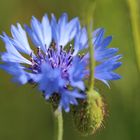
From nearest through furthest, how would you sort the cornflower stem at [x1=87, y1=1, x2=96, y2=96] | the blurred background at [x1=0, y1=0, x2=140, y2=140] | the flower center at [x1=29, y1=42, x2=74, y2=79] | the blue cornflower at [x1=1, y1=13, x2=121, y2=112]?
1. the cornflower stem at [x1=87, y1=1, x2=96, y2=96]
2. the blue cornflower at [x1=1, y1=13, x2=121, y2=112]
3. the flower center at [x1=29, y1=42, x2=74, y2=79]
4. the blurred background at [x1=0, y1=0, x2=140, y2=140]

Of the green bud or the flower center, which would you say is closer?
the green bud

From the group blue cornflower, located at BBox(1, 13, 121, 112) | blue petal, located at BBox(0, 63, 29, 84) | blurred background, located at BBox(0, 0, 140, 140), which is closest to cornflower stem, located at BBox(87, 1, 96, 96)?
blue cornflower, located at BBox(1, 13, 121, 112)

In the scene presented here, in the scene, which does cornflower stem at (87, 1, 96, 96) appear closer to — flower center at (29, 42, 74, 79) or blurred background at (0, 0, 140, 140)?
flower center at (29, 42, 74, 79)

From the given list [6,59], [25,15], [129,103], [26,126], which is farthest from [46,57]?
[25,15]

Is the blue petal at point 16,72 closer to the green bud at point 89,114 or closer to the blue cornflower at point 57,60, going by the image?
the blue cornflower at point 57,60

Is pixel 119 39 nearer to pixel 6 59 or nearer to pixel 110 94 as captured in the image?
pixel 110 94

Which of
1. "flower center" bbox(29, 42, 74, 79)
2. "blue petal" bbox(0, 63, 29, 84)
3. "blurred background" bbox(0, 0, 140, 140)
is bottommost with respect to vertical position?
"blue petal" bbox(0, 63, 29, 84)

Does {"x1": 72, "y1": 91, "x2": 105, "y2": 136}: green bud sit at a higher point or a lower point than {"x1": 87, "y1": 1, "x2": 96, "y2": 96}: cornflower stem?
lower
